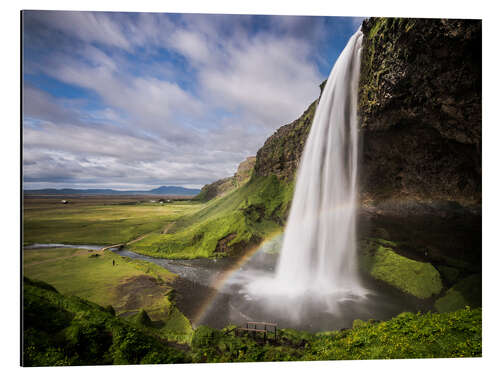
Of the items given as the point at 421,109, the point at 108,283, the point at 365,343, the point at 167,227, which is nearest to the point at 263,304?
the point at 365,343

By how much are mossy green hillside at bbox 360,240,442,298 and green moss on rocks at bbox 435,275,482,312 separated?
20.0 inches

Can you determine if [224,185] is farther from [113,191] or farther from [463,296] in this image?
[463,296]

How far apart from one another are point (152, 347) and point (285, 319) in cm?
317

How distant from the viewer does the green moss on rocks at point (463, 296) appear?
5.41m

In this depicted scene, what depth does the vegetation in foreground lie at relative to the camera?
4.10 m

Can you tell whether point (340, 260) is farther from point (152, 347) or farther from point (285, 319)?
point (152, 347)

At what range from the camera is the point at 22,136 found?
4633mm

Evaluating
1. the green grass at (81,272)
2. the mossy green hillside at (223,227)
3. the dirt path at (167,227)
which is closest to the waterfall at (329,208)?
the mossy green hillside at (223,227)

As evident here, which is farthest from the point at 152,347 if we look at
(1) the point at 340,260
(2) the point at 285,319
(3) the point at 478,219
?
(3) the point at 478,219

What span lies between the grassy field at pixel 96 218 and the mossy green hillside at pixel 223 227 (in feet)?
1.68

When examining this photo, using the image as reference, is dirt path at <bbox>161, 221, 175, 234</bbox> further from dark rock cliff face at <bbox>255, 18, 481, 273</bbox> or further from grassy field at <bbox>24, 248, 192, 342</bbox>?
dark rock cliff face at <bbox>255, 18, 481, 273</bbox>

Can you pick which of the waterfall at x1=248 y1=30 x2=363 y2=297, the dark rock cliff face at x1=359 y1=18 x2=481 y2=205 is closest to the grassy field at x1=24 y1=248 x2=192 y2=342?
the waterfall at x1=248 y1=30 x2=363 y2=297

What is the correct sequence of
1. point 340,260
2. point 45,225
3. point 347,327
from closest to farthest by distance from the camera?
point 45,225 → point 347,327 → point 340,260

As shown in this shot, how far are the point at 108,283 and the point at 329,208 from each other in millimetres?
7260
